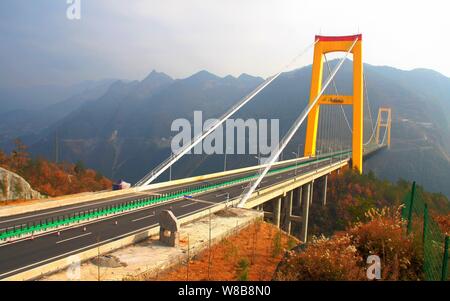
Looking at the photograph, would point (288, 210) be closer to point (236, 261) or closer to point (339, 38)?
point (236, 261)

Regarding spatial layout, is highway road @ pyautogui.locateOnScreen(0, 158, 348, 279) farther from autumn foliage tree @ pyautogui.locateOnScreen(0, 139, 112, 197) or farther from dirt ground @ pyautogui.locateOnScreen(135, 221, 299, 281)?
autumn foliage tree @ pyautogui.locateOnScreen(0, 139, 112, 197)

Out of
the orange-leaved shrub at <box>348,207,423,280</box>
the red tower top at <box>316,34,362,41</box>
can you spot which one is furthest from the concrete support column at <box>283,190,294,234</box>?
the orange-leaved shrub at <box>348,207,423,280</box>

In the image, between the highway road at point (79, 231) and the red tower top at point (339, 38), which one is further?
the red tower top at point (339, 38)

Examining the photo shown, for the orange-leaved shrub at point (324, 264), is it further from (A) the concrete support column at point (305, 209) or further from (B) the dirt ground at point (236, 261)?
(A) the concrete support column at point (305, 209)

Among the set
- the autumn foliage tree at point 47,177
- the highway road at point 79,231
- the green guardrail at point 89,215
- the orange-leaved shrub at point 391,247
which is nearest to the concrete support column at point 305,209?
the green guardrail at point 89,215
